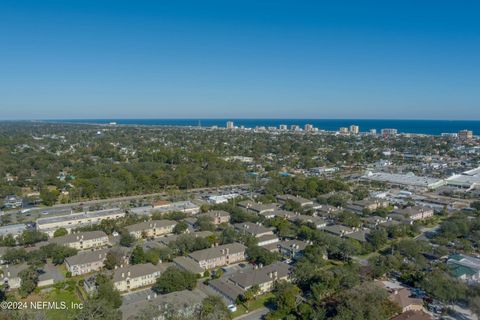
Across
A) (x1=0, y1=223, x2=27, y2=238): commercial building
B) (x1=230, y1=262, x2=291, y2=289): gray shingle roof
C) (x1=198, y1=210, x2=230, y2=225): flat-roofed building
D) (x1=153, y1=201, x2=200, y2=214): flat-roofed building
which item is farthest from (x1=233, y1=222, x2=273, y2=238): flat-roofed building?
(x1=0, y1=223, x2=27, y2=238): commercial building

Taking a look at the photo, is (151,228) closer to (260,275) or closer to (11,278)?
(11,278)

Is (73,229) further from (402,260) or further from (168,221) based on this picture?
(402,260)

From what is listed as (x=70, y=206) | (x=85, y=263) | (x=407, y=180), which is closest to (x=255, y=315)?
(x=85, y=263)

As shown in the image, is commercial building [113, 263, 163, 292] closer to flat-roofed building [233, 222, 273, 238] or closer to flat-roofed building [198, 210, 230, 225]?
flat-roofed building [233, 222, 273, 238]

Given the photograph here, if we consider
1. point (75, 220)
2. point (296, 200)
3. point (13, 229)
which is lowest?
point (13, 229)

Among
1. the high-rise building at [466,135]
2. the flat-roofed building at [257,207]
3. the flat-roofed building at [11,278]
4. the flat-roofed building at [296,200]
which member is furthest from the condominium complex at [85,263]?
the high-rise building at [466,135]

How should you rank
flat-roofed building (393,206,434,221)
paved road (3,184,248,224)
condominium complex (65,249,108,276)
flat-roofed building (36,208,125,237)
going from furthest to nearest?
paved road (3,184,248,224), flat-roofed building (393,206,434,221), flat-roofed building (36,208,125,237), condominium complex (65,249,108,276)

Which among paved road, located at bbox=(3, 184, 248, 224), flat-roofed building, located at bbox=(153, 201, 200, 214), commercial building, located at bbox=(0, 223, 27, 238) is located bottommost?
paved road, located at bbox=(3, 184, 248, 224)
